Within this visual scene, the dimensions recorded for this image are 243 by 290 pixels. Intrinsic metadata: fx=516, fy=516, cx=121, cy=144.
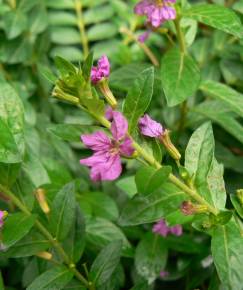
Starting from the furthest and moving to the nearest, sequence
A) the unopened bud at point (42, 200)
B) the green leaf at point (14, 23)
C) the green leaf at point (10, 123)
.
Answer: the green leaf at point (14, 23) → the unopened bud at point (42, 200) → the green leaf at point (10, 123)

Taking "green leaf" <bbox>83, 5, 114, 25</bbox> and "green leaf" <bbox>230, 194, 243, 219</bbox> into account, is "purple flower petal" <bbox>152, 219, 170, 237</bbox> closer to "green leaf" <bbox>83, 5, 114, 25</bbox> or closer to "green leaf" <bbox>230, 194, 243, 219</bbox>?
"green leaf" <bbox>230, 194, 243, 219</bbox>

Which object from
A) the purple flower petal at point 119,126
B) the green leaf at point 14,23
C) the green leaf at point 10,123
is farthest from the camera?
the green leaf at point 14,23

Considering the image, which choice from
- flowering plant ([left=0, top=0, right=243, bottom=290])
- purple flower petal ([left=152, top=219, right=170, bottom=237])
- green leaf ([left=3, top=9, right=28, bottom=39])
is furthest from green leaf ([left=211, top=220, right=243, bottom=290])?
green leaf ([left=3, top=9, right=28, bottom=39])

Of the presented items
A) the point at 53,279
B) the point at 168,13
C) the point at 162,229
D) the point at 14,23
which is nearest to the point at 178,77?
the point at 168,13

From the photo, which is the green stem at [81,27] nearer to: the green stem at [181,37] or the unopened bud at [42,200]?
the green stem at [181,37]

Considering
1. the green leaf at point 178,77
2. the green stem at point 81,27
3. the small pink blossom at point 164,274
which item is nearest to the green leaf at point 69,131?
the green leaf at point 178,77

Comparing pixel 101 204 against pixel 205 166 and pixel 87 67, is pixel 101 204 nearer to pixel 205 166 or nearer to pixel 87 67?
pixel 205 166
